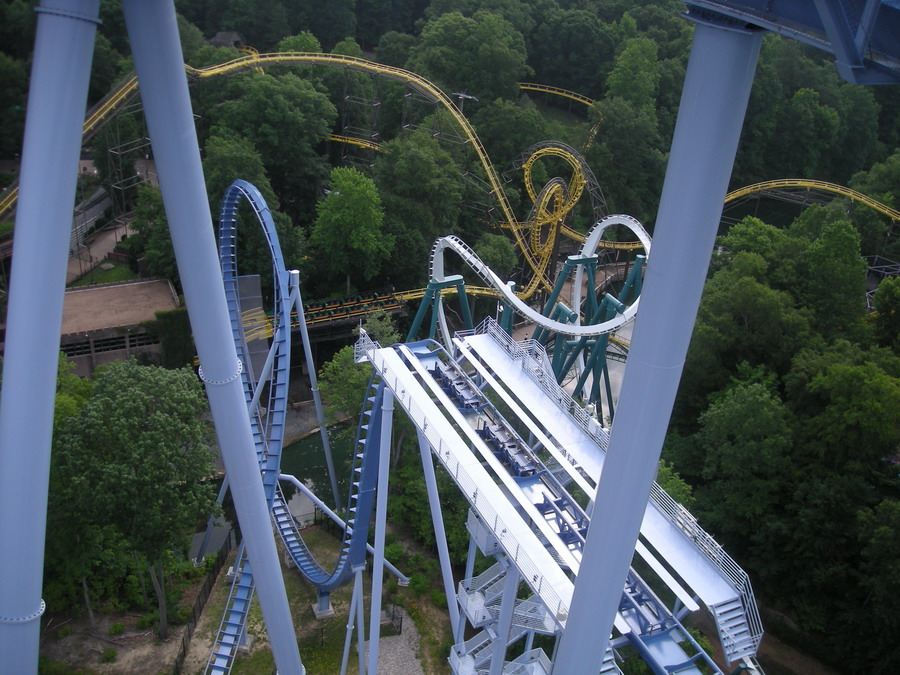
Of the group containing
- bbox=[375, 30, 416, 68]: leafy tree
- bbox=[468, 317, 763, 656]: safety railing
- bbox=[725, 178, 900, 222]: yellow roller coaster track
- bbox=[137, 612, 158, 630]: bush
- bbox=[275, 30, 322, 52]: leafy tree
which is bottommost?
bbox=[137, 612, 158, 630]: bush

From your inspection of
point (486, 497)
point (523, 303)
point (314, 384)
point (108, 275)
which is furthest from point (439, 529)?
point (108, 275)

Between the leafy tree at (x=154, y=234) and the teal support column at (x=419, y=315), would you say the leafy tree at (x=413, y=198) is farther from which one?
the teal support column at (x=419, y=315)

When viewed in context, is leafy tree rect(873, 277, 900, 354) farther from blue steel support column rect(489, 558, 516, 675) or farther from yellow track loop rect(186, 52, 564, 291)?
blue steel support column rect(489, 558, 516, 675)

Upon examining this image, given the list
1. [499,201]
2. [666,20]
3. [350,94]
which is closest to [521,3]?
[666,20]

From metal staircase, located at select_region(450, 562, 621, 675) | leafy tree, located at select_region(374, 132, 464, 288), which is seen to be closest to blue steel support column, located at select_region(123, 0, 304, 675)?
metal staircase, located at select_region(450, 562, 621, 675)

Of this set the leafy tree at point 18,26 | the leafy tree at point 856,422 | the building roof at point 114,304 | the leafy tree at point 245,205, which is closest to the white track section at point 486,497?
the leafy tree at point 18,26

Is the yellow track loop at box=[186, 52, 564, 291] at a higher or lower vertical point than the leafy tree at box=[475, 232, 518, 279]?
higher

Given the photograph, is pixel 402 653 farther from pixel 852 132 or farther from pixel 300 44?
pixel 852 132
